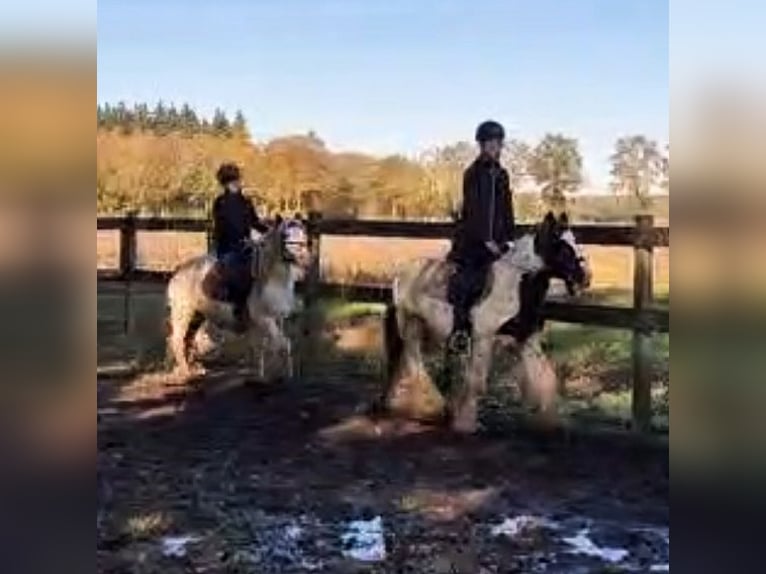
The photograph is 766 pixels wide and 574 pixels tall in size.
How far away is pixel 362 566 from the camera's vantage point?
55.8 inches

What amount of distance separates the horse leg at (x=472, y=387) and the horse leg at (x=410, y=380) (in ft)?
0.09

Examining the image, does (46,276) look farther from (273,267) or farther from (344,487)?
(344,487)

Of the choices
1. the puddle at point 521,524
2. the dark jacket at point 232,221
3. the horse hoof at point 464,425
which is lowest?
the puddle at point 521,524

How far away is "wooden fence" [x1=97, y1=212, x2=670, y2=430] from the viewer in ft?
4.56

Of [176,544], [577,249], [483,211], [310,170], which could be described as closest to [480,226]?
[483,211]

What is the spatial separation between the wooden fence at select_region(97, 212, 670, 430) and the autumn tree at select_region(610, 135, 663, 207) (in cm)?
4

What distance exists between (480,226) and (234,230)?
12.9 inches

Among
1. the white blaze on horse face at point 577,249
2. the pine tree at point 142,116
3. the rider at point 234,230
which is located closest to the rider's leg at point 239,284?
the rider at point 234,230

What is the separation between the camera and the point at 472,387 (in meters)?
1.50

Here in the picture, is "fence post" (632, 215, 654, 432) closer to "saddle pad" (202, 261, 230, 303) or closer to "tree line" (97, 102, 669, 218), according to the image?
"tree line" (97, 102, 669, 218)

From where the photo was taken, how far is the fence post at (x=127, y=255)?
141 cm

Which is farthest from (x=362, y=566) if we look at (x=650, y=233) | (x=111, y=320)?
(x=650, y=233)

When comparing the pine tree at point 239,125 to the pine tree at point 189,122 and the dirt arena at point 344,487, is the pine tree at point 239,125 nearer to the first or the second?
the pine tree at point 189,122

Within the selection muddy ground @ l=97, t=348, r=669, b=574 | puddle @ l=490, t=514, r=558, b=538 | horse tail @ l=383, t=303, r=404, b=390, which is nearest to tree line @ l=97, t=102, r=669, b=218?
horse tail @ l=383, t=303, r=404, b=390
